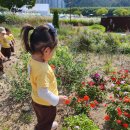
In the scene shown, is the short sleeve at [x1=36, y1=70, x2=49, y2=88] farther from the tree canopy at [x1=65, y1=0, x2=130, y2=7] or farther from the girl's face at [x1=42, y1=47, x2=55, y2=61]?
the tree canopy at [x1=65, y1=0, x2=130, y2=7]

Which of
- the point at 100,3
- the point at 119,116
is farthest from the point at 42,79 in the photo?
the point at 100,3

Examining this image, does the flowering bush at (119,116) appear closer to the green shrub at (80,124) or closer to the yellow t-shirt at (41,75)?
the green shrub at (80,124)

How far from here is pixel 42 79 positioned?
279cm

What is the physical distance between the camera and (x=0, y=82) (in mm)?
5883

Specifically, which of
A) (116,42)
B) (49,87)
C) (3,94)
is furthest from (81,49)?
(49,87)

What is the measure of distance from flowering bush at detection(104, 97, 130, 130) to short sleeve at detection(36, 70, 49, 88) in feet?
4.18

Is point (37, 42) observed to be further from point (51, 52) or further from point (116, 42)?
point (116, 42)

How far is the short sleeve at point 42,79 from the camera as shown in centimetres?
277

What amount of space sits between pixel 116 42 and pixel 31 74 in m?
7.32

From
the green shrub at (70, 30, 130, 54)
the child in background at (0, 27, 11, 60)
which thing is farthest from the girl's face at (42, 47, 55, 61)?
the green shrub at (70, 30, 130, 54)

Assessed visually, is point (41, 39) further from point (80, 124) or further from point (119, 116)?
point (119, 116)

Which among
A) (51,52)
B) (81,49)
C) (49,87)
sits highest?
(51,52)

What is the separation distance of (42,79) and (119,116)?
4.74ft

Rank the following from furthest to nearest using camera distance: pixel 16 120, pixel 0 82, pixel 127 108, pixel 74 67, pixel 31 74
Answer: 1. pixel 0 82
2. pixel 74 67
3. pixel 16 120
4. pixel 127 108
5. pixel 31 74
